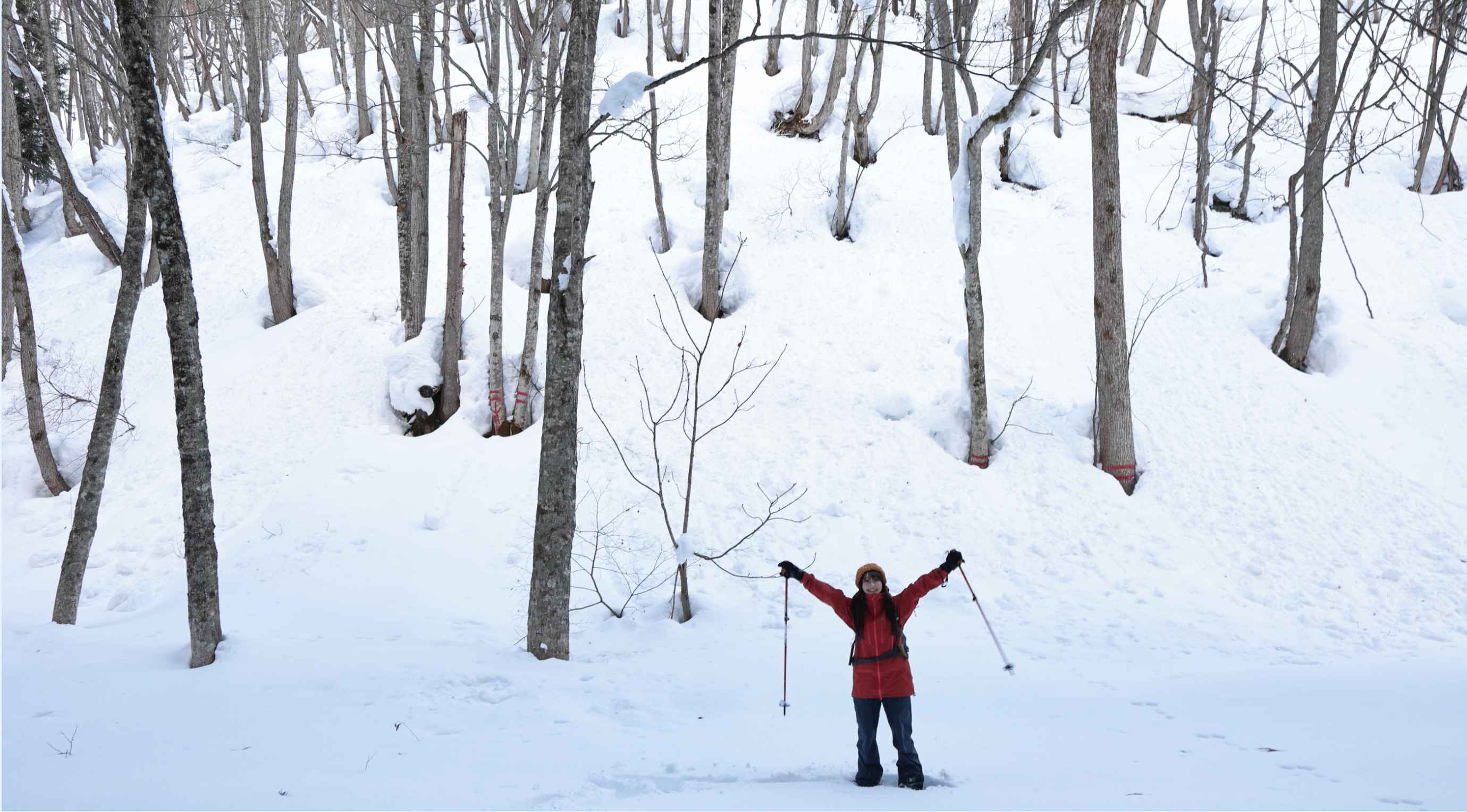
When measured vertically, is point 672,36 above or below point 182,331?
above

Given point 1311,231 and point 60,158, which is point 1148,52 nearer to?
point 1311,231

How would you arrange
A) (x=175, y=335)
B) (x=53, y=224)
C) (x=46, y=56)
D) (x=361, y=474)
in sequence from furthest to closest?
(x=53, y=224) < (x=46, y=56) < (x=361, y=474) < (x=175, y=335)

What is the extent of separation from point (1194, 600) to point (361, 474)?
9.95 m

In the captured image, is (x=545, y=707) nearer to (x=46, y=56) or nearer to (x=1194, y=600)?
(x=1194, y=600)

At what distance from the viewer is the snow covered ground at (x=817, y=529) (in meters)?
4.53

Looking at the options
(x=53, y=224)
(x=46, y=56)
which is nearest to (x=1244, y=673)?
(x=46, y=56)

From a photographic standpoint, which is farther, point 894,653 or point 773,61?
point 773,61

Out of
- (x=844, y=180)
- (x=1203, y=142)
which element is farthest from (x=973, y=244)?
(x=1203, y=142)

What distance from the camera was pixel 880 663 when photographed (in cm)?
458

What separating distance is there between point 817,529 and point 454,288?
6.24 metres

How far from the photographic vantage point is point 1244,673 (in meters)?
6.46

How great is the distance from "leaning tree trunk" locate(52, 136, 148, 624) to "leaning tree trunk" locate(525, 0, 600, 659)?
3.81 meters

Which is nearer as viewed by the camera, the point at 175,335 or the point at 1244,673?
the point at 175,335

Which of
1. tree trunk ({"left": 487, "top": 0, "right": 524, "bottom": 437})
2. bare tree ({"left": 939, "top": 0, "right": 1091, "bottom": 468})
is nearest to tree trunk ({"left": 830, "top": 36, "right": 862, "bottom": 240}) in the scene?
bare tree ({"left": 939, "top": 0, "right": 1091, "bottom": 468})
